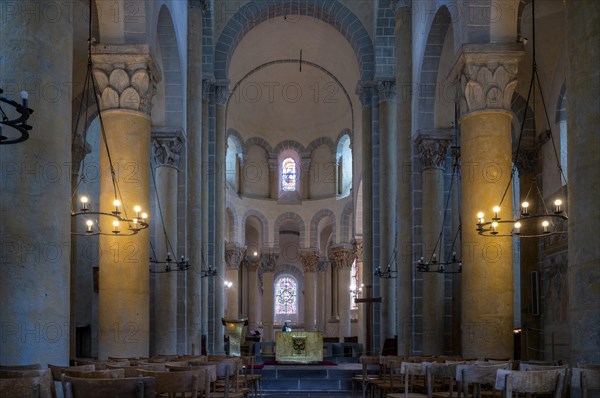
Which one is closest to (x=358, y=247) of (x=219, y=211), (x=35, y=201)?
(x=219, y=211)

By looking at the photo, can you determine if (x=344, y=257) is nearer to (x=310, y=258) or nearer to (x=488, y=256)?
(x=310, y=258)

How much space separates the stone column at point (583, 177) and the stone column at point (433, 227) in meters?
10.7

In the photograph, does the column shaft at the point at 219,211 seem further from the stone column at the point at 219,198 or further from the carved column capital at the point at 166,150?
the carved column capital at the point at 166,150

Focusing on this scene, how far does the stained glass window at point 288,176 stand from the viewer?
145 feet

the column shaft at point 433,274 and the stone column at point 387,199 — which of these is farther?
the stone column at point 387,199

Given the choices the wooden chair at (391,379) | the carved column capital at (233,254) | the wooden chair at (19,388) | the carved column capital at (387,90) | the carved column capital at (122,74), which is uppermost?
the carved column capital at (387,90)

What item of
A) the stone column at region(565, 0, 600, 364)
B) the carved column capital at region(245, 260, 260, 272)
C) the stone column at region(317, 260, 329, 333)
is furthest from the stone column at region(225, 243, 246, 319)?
the stone column at region(565, 0, 600, 364)

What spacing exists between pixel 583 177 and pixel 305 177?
35056 millimetres

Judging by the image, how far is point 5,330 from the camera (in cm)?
880

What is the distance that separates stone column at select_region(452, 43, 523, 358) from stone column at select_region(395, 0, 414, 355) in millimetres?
6722

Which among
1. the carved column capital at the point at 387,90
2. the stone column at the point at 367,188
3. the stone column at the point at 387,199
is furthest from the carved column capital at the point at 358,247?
the carved column capital at the point at 387,90

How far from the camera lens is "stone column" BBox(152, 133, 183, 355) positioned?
19219mm

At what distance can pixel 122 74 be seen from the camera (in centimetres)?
1455

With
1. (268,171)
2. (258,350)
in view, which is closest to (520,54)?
(258,350)
